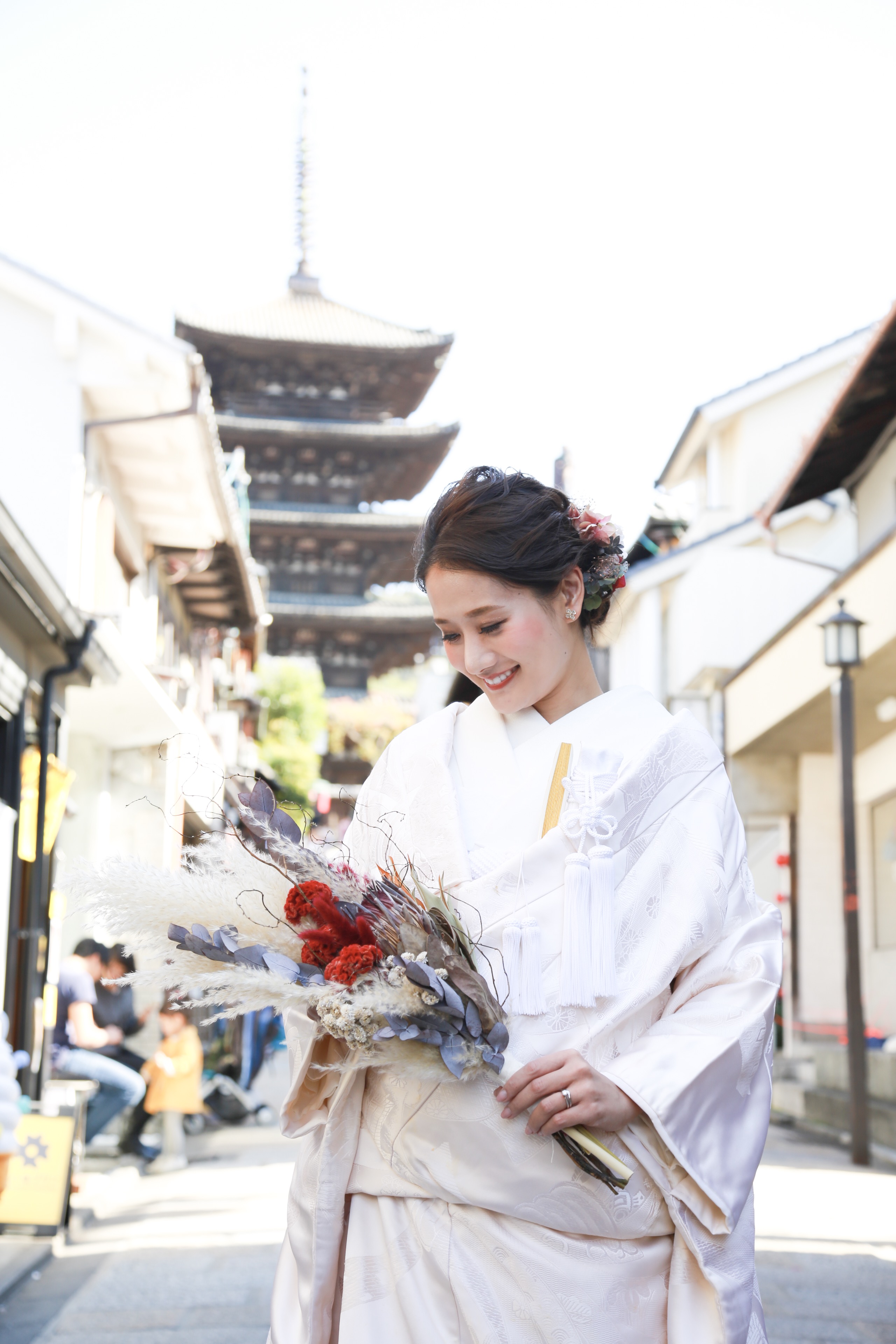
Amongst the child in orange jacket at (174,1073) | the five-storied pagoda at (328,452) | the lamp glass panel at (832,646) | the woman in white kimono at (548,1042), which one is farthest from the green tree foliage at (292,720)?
the woman in white kimono at (548,1042)

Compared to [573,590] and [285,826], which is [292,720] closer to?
[573,590]

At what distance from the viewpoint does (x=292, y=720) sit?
25.8m

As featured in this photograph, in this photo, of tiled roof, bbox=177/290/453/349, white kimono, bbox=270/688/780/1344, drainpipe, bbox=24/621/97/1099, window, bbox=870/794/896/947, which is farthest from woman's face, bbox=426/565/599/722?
tiled roof, bbox=177/290/453/349

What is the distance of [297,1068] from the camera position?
2.14m

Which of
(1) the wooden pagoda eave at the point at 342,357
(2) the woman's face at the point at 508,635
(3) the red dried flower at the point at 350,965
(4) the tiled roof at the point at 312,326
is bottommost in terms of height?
(3) the red dried flower at the point at 350,965

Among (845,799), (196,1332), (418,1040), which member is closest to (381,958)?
(418,1040)

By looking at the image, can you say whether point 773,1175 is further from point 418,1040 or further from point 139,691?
point 418,1040

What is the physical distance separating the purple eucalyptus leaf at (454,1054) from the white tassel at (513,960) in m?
0.18

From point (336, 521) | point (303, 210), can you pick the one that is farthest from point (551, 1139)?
point (303, 210)

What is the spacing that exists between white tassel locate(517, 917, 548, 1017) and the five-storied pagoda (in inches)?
1126

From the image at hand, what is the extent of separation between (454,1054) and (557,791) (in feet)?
1.72

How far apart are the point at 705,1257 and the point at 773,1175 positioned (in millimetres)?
6783

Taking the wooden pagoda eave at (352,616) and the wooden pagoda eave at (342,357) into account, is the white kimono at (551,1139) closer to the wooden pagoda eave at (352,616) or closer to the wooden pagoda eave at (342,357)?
the wooden pagoda eave at (342,357)

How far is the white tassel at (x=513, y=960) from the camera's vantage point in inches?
77.6
